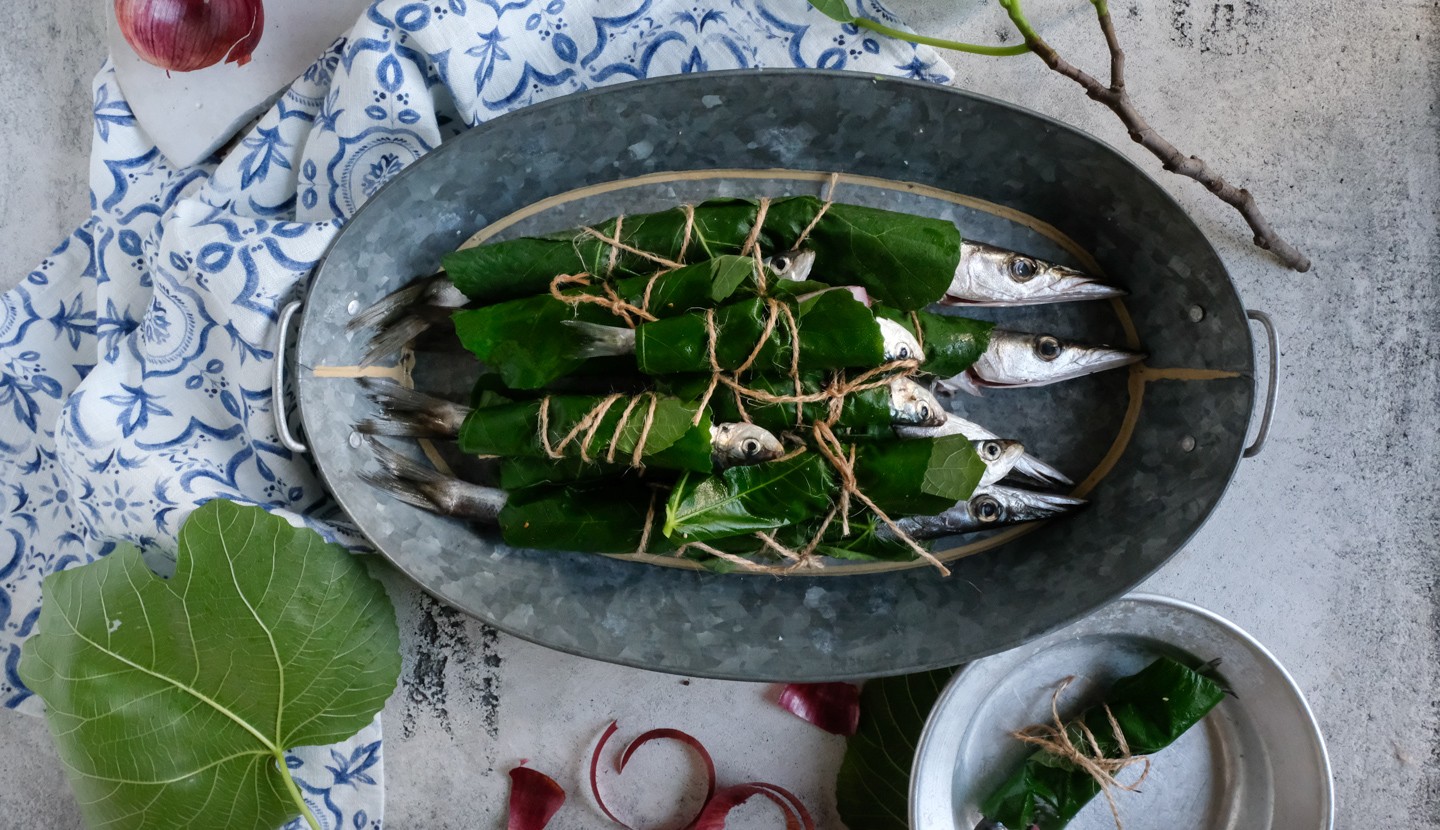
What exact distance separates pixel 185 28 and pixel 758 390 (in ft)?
4.07

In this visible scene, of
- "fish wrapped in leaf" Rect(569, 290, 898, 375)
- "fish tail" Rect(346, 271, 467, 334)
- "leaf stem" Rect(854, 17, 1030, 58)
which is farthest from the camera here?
"fish tail" Rect(346, 271, 467, 334)

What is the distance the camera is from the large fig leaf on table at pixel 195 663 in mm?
1677

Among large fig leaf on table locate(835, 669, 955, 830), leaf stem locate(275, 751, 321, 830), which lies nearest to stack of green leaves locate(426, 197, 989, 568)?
large fig leaf on table locate(835, 669, 955, 830)

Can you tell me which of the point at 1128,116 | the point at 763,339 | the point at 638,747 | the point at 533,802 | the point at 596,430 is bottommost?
the point at 533,802

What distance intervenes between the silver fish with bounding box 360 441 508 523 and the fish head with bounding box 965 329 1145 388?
3.01ft

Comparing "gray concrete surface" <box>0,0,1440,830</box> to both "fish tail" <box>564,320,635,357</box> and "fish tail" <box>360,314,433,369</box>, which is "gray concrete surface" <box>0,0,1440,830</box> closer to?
"fish tail" <box>564,320,635,357</box>

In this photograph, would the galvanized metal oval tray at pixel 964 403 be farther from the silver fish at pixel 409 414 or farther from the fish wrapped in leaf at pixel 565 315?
the fish wrapped in leaf at pixel 565 315

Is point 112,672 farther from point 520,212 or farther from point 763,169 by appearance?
point 763,169

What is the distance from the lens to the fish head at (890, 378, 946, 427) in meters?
1.59

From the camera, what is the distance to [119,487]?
5.80ft

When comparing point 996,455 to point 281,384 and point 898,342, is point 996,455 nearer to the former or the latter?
point 898,342

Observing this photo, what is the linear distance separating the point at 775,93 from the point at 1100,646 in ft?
4.01

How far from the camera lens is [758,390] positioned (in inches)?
62.2

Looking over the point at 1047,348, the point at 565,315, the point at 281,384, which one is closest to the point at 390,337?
the point at 281,384
